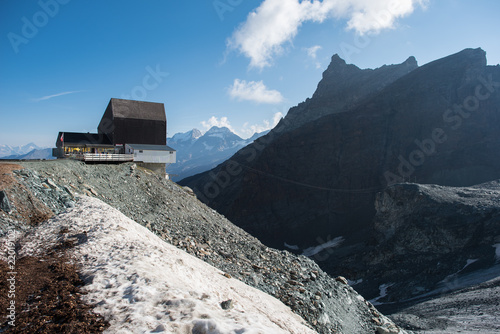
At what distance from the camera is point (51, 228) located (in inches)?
449

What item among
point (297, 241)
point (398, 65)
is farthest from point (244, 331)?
point (398, 65)

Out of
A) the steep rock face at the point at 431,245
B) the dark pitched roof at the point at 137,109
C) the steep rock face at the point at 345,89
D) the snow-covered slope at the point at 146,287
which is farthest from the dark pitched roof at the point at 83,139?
the steep rock face at the point at 345,89

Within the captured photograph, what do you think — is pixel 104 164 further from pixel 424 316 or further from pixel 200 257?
pixel 424 316

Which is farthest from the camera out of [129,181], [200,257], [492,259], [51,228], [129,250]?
[492,259]

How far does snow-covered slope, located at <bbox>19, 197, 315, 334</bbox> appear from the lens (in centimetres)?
654

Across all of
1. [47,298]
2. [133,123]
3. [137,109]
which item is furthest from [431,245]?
[47,298]

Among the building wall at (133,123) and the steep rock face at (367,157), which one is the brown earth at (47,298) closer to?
the building wall at (133,123)

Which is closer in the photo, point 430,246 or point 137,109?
point 137,109

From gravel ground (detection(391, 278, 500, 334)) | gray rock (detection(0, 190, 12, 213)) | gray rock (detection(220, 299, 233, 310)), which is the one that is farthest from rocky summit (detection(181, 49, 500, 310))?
gray rock (detection(220, 299, 233, 310))

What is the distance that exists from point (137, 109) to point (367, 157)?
98.2 metres

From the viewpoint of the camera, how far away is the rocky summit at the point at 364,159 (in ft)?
326

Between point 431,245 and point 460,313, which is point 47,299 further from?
point 431,245

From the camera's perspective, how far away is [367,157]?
376 ft

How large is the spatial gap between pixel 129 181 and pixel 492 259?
1832 inches
